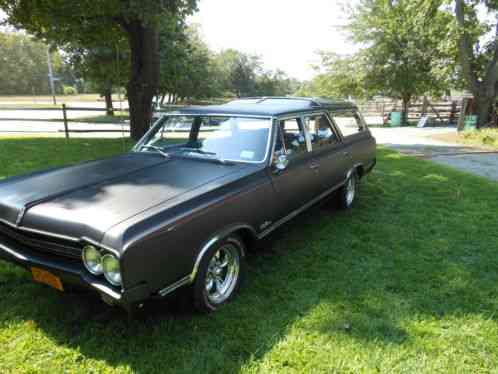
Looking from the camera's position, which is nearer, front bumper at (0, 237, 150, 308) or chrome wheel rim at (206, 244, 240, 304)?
front bumper at (0, 237, 150, 308)

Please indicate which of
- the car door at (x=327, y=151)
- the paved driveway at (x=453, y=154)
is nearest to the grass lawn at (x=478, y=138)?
the paved driveway at (x=453, y=154)

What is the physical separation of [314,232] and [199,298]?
2311mm

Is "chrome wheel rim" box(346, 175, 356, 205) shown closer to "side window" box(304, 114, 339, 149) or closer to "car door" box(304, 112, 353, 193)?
"car door" box(304, 112, 353, 193)

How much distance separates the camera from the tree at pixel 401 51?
65.5 feet

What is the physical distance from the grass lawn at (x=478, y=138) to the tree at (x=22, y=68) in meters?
82.3

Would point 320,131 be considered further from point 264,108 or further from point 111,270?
point 111,270

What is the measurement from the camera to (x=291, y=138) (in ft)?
13.7

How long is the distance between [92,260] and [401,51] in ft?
74.4

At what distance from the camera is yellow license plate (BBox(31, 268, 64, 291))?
256 centimetres

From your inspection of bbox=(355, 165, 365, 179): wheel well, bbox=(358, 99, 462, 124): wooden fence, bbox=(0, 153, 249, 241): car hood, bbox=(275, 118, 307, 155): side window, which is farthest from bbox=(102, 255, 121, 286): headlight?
bbox=(358, 99, 462, 124): wooden fence

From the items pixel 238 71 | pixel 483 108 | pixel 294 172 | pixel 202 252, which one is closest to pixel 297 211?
pixel 294 172

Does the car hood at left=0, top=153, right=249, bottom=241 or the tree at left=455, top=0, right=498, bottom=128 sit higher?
the tree at left=455, top=0, right=498, bottom=128

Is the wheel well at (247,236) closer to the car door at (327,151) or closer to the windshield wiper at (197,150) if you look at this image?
the windshield wiper at (197,150)

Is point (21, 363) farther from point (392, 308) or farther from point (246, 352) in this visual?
point (392, 308)
